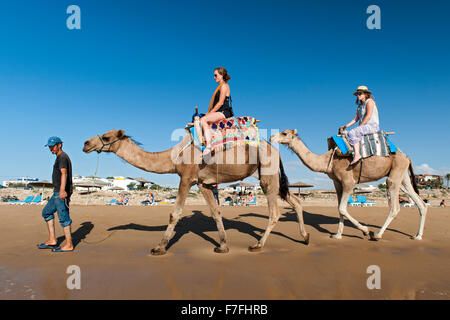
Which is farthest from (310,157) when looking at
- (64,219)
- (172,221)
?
(64,219)

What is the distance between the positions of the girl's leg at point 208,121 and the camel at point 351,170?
2054 millimetres

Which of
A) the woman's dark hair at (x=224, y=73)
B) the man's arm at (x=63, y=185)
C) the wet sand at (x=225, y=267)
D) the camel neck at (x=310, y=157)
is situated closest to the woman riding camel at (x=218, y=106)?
the woman's dark hair at (x=224, y=73)

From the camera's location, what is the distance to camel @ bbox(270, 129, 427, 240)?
24.0 feet

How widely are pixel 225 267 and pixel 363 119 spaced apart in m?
5.69

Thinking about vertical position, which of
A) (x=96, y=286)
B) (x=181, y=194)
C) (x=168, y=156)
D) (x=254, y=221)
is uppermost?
(x=168, y=156)

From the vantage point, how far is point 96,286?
3668 mm

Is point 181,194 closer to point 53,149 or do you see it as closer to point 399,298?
point 53,149

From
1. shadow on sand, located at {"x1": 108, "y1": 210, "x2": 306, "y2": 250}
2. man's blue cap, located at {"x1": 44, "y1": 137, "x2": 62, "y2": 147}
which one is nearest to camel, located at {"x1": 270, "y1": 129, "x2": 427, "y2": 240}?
shadow on sand, located at {"x1": 108, "y1": 210, "x2": 306, "y2": 250}

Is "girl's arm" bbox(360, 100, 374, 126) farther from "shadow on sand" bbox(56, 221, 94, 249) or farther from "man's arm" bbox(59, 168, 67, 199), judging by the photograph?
"shadow on sand" bbox(56, 221, 94, 249)

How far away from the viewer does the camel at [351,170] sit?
730cm

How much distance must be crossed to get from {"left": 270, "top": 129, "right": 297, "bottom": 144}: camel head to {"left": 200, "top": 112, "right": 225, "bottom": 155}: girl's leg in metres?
1.95
